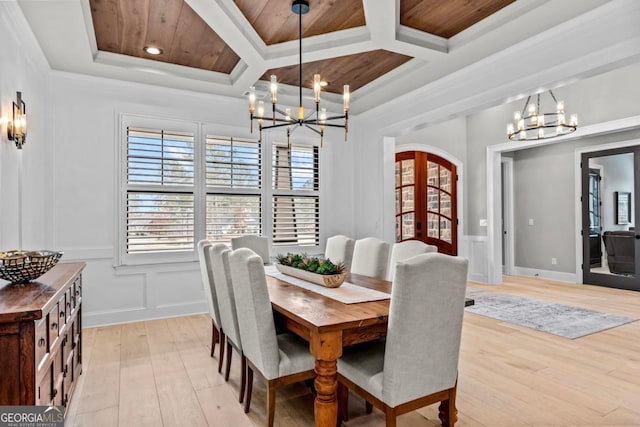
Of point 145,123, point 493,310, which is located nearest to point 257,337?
point 145,123

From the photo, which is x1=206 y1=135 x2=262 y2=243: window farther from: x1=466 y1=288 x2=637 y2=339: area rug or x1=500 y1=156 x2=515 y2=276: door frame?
x1=500 y1=156 x2=515 y2=276: door frame

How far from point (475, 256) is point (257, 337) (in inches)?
233

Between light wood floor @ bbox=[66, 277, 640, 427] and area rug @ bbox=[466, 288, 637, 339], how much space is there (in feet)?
0.55

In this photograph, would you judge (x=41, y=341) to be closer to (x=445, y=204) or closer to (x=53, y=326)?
(x=53, y=326)

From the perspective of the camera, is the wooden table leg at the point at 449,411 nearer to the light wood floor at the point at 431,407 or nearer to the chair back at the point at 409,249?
the light wood floor at the point at 431,407

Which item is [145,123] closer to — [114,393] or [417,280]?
[114,393]

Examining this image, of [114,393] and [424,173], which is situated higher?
[424,173]

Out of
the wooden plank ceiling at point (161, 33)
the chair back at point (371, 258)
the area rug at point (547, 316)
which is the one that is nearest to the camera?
the wooden plank ceiling at point (161, 33)

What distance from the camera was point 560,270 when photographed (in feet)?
22.9

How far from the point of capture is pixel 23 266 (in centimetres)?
198

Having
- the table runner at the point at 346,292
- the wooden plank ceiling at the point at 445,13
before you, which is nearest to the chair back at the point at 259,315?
the table runner at the point at 346,292

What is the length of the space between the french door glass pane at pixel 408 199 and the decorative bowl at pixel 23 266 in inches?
225

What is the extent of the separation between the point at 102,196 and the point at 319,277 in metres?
2.97

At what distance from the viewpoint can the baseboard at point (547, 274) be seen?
267 inches
